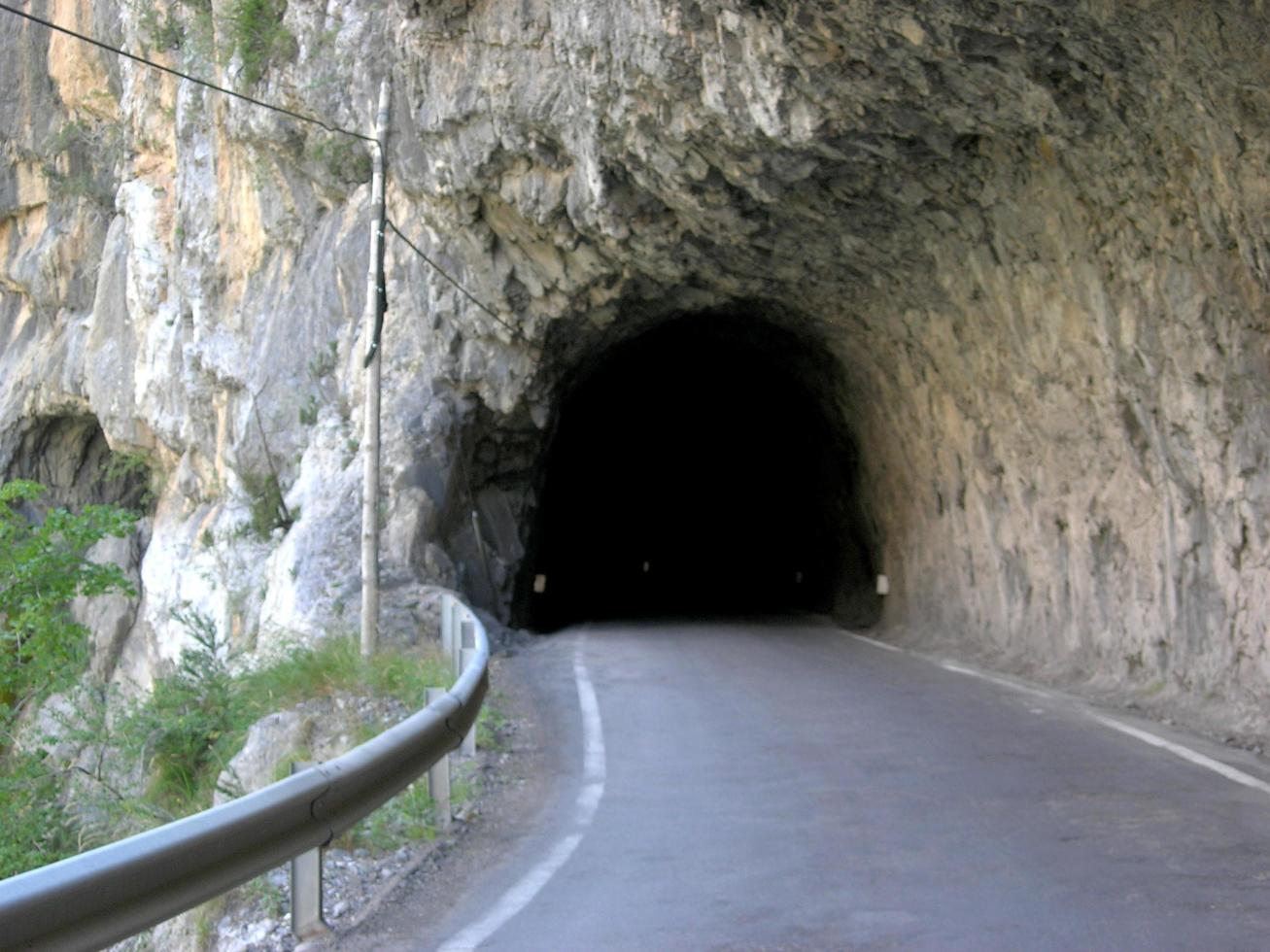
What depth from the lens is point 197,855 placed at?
14.0ft

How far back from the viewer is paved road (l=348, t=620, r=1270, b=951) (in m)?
5.39

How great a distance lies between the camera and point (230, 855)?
4496mm

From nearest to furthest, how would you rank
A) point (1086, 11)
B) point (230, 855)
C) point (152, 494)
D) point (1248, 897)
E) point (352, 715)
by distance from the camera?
point (230, 855) → point (1248, 897) → point (1086, 11) → point (352, 715) → point (152, 494)

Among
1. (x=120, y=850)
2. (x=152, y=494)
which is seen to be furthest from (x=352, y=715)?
(x=152, y=494)

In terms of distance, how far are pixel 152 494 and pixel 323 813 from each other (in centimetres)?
2983

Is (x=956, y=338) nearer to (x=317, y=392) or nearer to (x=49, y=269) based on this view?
(x=317, y=392)

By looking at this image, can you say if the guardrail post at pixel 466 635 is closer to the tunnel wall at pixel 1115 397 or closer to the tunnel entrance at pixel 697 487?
the tunnel wall at pixel 1115 397

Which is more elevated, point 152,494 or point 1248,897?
point 152,494

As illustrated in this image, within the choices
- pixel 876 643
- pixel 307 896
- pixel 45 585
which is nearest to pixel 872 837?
pixel 307 896

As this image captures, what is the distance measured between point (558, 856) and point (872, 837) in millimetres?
1611

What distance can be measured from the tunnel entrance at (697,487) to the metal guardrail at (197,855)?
703 inches

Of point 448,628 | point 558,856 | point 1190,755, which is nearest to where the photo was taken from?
point 558,856

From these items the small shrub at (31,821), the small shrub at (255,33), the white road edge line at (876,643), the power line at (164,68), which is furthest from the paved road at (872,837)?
the small shrub at (255,33)

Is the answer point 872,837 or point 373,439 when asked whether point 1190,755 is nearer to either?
point 872,837
